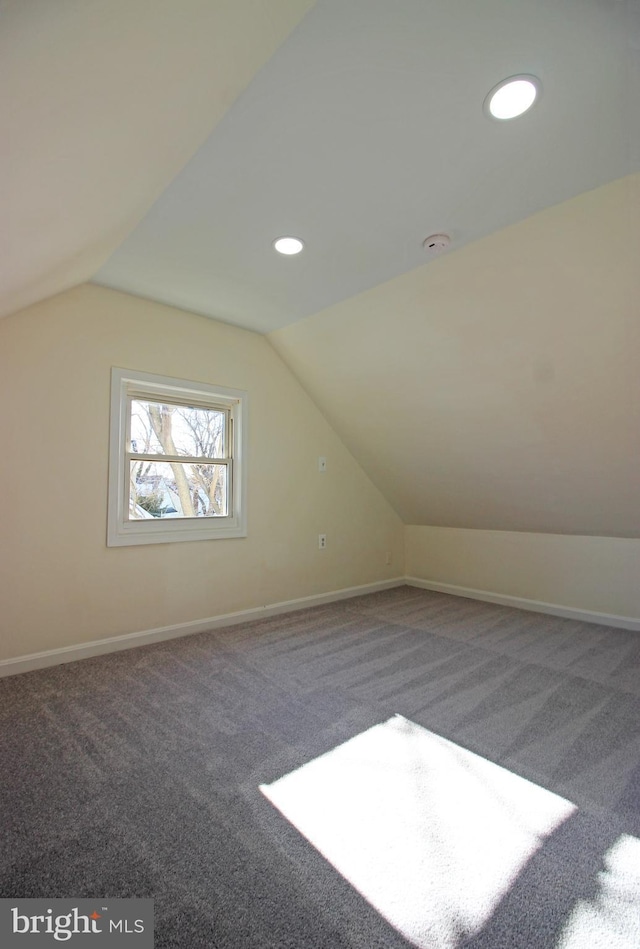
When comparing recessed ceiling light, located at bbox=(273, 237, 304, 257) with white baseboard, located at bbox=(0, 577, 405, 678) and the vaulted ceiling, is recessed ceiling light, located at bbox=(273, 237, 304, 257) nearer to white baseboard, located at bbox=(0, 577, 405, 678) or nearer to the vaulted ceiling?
the vaulted ceiling

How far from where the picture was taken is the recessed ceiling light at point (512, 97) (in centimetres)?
133

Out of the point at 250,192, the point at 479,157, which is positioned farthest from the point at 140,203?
the point at 479,157

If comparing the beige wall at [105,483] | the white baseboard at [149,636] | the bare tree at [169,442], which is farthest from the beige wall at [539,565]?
the bare tree at [169,442]

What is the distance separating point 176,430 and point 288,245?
1.63 metres

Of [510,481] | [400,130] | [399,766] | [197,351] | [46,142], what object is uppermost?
[400,130]

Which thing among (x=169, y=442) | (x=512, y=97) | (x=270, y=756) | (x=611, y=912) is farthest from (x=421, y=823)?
(x=169, y=442)

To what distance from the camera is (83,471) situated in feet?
8.71

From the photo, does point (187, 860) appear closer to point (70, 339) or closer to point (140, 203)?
point (140, 203)

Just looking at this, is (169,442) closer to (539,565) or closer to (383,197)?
(383,197)

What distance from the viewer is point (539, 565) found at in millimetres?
3756

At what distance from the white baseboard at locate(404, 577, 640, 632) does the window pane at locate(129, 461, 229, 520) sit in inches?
99.7

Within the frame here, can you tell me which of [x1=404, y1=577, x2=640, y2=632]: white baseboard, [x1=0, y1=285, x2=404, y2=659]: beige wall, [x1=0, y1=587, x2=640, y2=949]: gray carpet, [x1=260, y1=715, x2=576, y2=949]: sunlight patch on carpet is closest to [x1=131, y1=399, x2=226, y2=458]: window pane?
[x1=0, y1=285, x2=404, y2=659]: beige wall

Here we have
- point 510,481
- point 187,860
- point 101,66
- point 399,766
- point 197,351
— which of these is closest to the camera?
point 101,66

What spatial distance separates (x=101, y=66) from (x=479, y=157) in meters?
1.38
